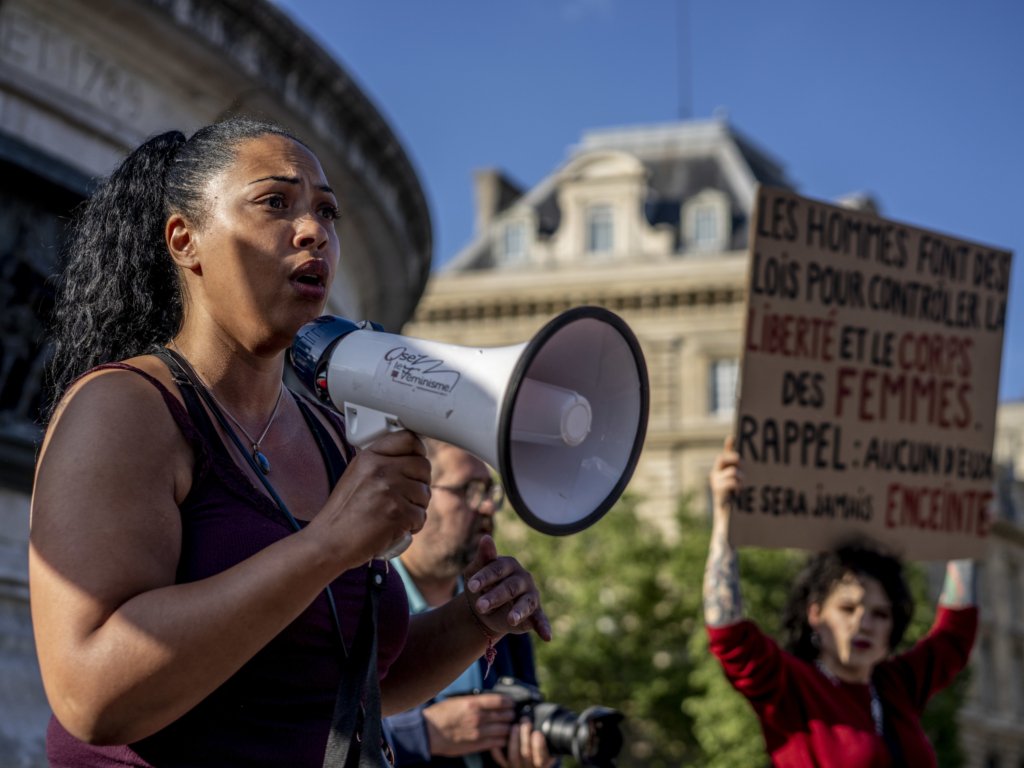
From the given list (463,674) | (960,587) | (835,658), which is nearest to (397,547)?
(463,674)

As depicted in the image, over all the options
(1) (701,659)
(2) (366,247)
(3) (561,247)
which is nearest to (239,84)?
(2) (366,247)

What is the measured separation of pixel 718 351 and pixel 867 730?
3579cm

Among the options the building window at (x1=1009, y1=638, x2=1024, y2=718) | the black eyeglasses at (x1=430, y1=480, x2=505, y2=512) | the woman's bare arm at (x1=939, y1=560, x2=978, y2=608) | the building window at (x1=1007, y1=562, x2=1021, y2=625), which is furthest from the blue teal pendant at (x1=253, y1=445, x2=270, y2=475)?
the building window at (x1=1007, y1=562, x2=1021, y2=625)

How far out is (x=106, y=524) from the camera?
2.07 meters

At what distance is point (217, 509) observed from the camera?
225 cm

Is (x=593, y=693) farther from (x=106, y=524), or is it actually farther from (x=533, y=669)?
(x=106, y=524)

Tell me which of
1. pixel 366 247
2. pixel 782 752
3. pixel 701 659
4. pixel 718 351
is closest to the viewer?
pixel 782 752

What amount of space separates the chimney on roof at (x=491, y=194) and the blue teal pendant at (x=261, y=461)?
1827 inches

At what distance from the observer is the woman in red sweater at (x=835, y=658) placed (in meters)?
4.91

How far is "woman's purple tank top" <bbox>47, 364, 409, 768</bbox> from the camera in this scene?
218cm

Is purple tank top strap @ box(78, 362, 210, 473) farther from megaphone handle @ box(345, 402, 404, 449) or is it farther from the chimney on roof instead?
the chimney on roof

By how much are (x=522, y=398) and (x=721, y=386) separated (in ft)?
127

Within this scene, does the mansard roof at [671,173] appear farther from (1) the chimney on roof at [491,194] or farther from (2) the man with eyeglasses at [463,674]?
(2) the man with eyeglasses at [463,674]

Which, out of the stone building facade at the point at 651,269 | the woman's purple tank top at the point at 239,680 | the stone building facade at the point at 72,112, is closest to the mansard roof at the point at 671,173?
the stone building facade at the point at 651,269
